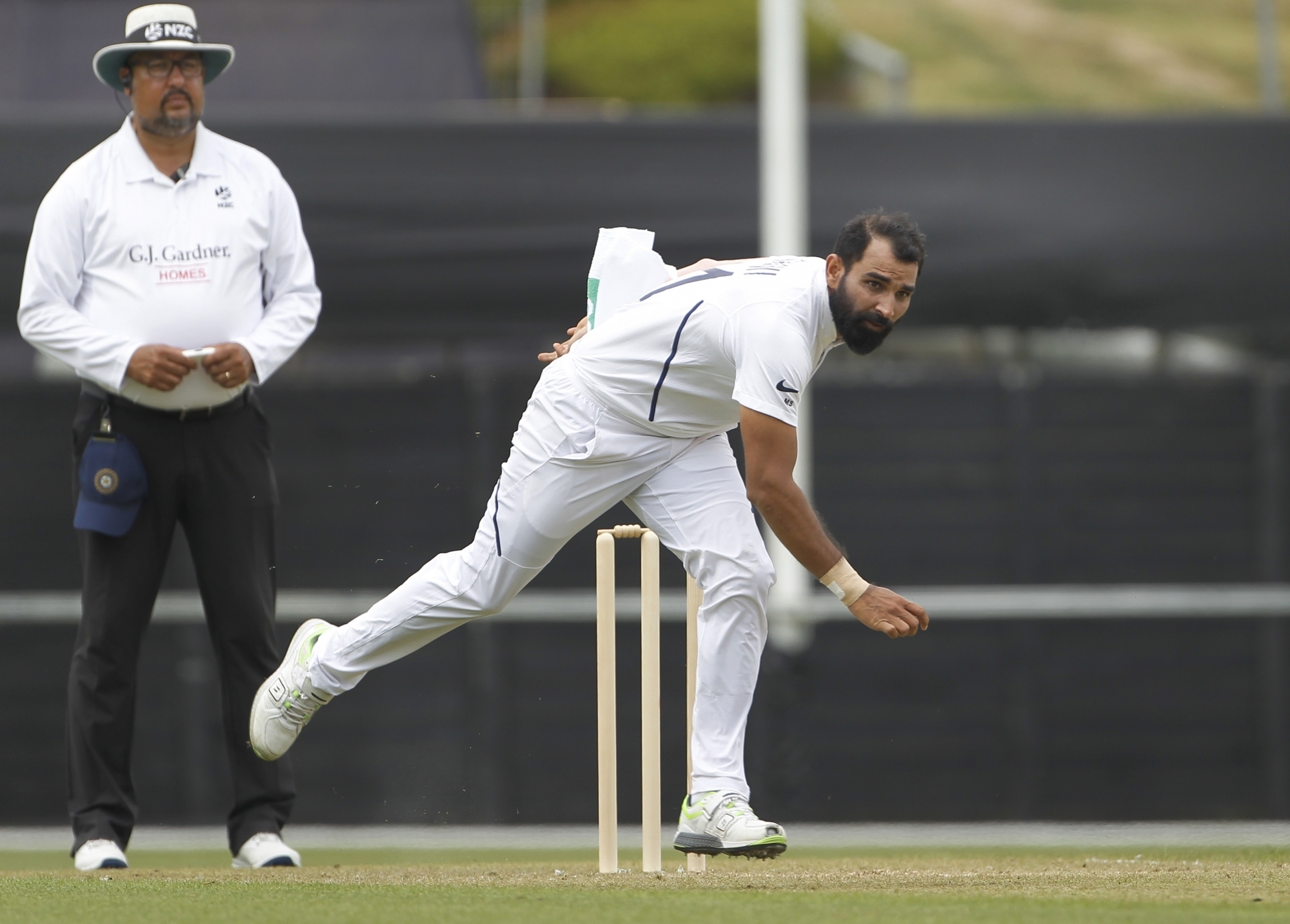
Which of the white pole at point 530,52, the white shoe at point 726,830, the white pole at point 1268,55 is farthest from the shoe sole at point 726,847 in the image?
the white pole at point 530,52

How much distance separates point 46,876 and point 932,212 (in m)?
3.87

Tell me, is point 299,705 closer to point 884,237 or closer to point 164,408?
point 164,408

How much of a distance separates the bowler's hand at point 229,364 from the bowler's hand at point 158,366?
65 millimetres

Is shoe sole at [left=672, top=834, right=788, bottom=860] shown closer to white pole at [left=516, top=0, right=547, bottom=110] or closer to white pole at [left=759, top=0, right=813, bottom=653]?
white pole at [left=759, top=0, right=813, bottom=653]

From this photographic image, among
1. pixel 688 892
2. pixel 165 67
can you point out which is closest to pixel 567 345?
pixel 165 67

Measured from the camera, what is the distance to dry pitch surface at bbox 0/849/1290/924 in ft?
10.7

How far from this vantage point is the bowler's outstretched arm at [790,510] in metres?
3.75

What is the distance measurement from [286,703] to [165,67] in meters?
1.65

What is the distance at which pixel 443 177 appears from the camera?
21.7 ft

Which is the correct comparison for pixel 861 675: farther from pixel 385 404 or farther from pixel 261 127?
pixel 261 127

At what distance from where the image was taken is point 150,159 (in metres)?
4.60

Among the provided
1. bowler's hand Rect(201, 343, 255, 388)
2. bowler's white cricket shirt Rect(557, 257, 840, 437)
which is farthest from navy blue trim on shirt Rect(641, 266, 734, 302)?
bowler's hand Rect(201, 343, 255, 388)

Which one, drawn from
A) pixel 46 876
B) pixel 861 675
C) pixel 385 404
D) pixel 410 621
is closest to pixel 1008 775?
pixel 861 675

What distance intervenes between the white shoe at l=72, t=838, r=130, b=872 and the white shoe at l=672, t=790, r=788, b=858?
143cm
